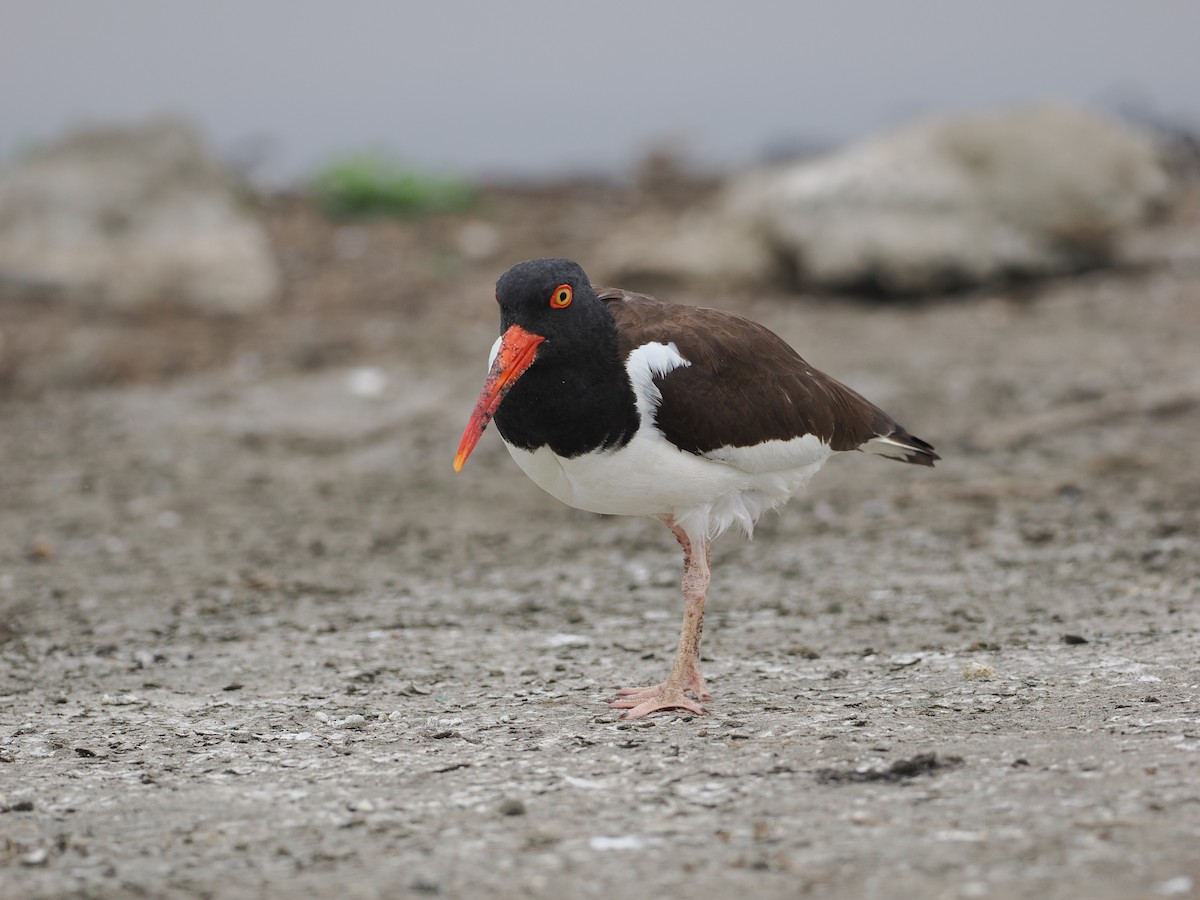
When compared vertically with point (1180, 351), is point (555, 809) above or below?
below

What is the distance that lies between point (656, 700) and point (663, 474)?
2.72 feet

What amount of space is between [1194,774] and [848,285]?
30.3 feet

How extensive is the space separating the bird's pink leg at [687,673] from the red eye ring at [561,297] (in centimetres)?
111

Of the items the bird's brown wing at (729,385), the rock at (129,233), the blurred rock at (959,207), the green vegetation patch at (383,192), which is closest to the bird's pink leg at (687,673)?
the bird's brown wing at (729,385)

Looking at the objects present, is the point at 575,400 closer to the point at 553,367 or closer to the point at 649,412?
the point at 553,367

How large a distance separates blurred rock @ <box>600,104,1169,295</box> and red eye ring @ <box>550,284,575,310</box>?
26.4 ft

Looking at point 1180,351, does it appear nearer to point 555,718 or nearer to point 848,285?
point 848,285

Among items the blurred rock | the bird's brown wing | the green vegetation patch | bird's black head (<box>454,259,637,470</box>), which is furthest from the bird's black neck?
the green vegetation patch

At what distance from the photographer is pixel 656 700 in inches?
202

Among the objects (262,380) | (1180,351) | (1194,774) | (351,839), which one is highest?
(1180,351)

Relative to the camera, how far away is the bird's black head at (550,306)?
4980 millimetres

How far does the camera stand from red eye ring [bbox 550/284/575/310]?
5.00 m

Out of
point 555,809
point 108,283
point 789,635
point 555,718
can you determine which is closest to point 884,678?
point 789,635

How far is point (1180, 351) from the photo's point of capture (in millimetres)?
10648
